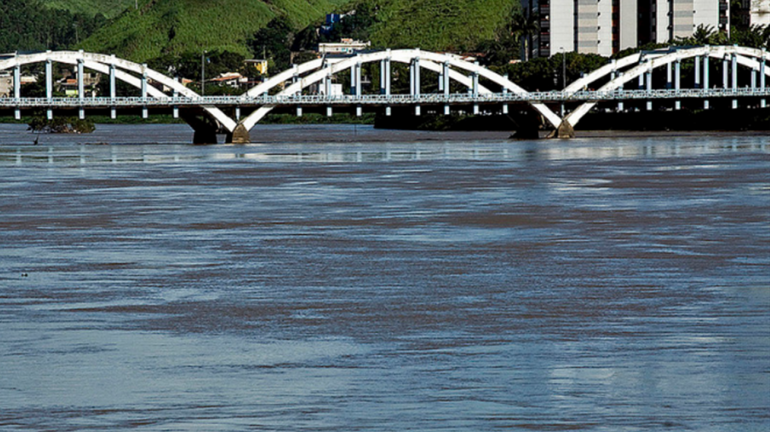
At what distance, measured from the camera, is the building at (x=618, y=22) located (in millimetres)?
187750

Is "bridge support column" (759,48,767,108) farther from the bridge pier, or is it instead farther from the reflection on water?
the bridge pier

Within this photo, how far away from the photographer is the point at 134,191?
47219mm

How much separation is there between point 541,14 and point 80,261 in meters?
173

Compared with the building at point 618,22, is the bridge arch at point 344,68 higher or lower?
lower

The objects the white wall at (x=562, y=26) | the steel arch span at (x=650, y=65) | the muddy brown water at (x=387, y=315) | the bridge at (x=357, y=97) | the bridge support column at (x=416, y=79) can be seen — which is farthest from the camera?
the white wall at (x=562, y=26)

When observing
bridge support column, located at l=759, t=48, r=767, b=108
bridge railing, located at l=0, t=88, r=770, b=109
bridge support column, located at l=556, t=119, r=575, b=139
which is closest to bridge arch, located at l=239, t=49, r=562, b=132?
bridge support column, located at l=556, t=119, r=575, b=139

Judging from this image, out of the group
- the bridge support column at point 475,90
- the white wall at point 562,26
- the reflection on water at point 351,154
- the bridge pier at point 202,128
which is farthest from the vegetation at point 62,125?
the reflection on water at point 351,154

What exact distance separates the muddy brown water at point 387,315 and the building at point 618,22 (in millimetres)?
150666

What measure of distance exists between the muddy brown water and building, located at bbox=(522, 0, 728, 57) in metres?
151

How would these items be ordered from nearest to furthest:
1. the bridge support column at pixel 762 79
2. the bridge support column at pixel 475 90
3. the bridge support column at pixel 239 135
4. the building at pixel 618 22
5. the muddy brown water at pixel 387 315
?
the muddy brown water at pixel 387 315 < the bridge support column at pixel 239 135 < the bridge support column at pixel 475 90 < the bridge support column at pixel 762 79 < the building at pixel 618 22

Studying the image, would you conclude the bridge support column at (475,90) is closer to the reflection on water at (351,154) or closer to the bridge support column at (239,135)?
the bridge support column at (239,135)

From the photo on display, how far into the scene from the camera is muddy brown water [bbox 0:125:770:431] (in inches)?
469

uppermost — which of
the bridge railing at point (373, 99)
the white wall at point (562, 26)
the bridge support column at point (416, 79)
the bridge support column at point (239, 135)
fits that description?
the white wall at point (562, 26)

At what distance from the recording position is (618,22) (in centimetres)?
19000
